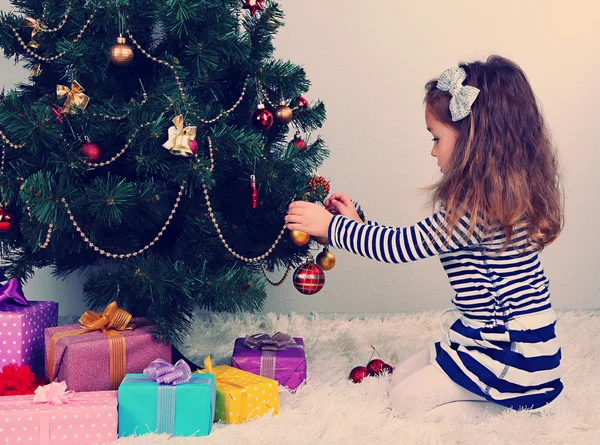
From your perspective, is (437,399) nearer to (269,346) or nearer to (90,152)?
(269,346)

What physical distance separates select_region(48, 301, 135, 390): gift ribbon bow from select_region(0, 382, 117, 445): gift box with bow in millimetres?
115

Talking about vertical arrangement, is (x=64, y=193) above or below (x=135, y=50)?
below

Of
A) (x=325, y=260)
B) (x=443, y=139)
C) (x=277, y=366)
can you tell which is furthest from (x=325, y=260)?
(x=443, y=139)

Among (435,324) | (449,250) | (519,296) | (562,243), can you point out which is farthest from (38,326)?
(562,243)

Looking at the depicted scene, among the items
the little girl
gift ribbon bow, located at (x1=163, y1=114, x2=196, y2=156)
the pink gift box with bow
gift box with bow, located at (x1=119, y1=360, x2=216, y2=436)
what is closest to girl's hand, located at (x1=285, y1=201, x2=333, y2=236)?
the little girl

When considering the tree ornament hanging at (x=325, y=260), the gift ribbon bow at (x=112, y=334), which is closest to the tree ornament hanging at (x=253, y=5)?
the tree ornament hanging at (x=325, y=260)

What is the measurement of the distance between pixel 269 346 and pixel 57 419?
0.44 m

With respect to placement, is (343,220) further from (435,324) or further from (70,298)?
(70,298)

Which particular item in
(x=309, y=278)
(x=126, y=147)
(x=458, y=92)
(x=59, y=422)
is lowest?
(x=59, y=422)

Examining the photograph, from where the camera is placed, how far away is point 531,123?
3.78 feet

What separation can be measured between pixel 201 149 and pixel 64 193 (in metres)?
0.24

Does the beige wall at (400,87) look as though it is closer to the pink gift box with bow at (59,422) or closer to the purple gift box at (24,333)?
the purple gift box at (24,333)

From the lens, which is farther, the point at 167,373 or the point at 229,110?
the point at 229,110

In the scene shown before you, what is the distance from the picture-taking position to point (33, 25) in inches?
46.4
